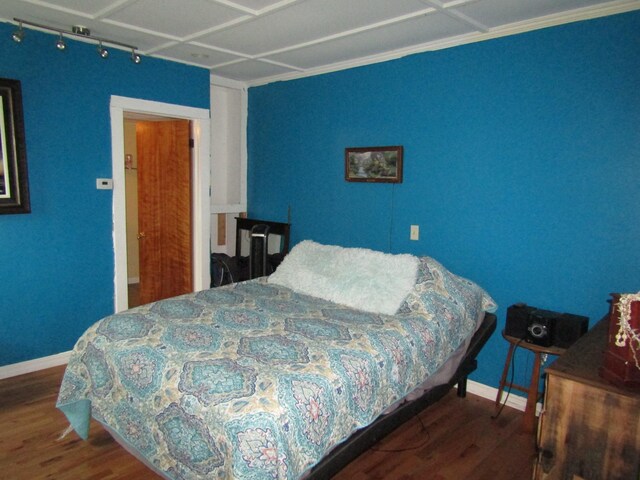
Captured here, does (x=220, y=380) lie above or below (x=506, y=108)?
below

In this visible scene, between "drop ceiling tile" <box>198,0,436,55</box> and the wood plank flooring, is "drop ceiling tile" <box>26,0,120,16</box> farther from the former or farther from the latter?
the wood plank flooring

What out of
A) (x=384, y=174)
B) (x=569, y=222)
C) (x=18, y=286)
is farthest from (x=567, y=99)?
(x=18, y=286)

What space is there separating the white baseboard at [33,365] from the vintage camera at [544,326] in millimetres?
3342

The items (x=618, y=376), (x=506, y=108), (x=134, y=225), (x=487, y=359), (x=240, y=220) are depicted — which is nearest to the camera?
(x=618, y=376)

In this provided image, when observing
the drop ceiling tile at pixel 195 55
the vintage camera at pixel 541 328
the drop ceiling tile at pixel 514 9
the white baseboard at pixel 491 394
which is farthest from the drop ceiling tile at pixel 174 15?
the white baseboard at pixel 491 394

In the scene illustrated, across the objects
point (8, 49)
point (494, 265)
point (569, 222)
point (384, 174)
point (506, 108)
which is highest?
point (8, 49)

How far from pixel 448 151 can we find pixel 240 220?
2.25 meters

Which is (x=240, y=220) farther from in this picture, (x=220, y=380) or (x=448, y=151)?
(x=220, y=380)

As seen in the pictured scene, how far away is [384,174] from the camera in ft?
11.6

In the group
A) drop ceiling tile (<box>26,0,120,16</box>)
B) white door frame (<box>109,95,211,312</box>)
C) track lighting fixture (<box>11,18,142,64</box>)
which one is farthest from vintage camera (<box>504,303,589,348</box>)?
track lighting fixture (<box>11,18,142,64</box>)

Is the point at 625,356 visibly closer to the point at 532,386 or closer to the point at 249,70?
the point at 532,386

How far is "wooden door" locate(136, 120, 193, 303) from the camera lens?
4.27 m

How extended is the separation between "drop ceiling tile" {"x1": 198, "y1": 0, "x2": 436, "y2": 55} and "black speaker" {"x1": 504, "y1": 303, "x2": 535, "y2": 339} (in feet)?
6.21

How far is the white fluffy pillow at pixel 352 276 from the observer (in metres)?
2.74
